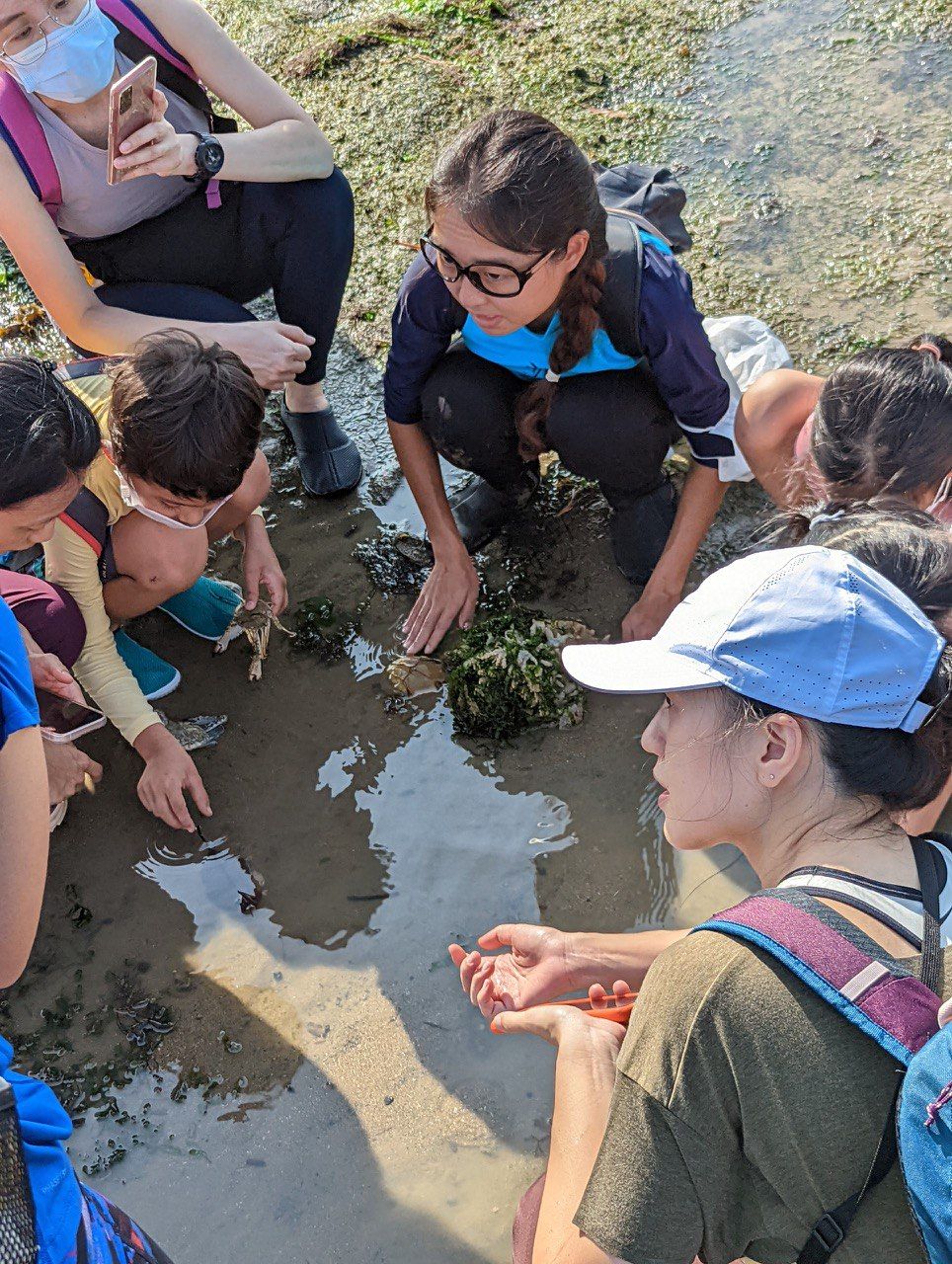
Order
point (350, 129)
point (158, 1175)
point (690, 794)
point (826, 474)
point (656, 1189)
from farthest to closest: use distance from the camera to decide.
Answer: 1. point (350, 129)
2. point (826, 474)
3. point (158, 1175)
4. point (690, 794)
5. point (656, 1189)

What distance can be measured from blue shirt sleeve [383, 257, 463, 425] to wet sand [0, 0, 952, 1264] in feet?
1.67

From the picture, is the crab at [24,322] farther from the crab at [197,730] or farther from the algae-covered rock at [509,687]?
the algae-covered rock at [509,687]

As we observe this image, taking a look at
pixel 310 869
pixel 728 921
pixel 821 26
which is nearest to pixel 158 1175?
pixel 310 869

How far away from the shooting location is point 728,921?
1254 millimetres

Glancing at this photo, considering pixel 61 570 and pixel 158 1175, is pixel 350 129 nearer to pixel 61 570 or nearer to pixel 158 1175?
pixel 61 570

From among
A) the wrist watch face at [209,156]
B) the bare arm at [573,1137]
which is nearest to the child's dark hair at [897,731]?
the bare arm at [573,1137]

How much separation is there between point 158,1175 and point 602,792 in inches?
50.3

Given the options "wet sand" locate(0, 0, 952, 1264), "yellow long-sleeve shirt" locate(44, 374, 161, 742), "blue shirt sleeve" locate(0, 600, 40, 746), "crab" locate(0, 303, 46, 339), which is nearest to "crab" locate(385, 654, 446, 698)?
"wet sand" locate(0, 0, 952, 1264)

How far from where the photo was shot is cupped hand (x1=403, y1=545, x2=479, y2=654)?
2.96m

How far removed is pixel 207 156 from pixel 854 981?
2642 mm

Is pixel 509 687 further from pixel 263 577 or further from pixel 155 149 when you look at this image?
pixel 155 149

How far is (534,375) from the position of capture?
2.87 meters

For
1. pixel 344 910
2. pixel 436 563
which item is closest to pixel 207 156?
pixel 436 563

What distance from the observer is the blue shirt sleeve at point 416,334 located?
2.73 meters
